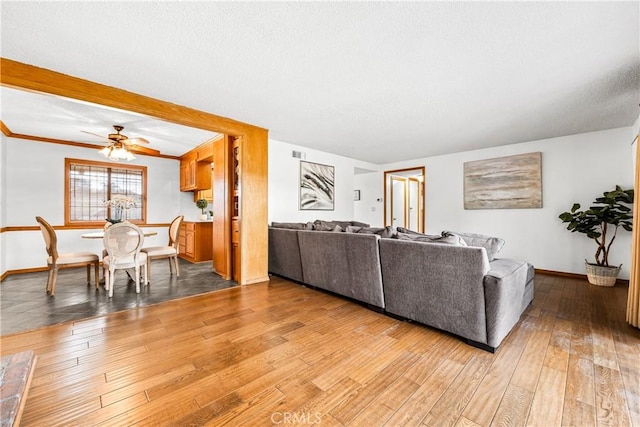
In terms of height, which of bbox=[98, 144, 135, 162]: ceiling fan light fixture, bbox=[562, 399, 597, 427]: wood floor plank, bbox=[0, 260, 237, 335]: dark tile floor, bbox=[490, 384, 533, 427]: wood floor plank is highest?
bbox=[98, 144, 135, 162]: ceiling fan light fixture

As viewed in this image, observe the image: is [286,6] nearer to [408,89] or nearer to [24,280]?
[408,89]

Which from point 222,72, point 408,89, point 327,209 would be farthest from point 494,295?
point 327,209

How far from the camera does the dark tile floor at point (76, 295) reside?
2.59 meters

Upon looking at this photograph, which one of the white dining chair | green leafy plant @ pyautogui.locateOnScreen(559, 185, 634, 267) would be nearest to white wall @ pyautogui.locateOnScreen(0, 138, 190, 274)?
the white dining chair

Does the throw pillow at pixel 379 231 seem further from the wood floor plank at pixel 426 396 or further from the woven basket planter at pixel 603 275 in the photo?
the woven basket planter at pixel 603 275

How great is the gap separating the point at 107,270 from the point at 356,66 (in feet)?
13.1

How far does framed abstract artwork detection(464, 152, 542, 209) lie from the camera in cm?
455

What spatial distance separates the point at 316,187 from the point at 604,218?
4659mm

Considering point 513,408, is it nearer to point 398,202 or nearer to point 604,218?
point 604,218

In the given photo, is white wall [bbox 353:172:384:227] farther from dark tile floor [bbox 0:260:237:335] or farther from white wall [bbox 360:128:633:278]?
dark tile floor [bbox 0:260:237:335]

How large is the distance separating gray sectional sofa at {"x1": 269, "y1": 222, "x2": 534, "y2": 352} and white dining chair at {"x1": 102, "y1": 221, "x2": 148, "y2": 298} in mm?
2402

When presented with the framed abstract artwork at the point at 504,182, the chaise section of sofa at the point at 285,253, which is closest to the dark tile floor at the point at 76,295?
the chaise section of sofa at the point at 285,253

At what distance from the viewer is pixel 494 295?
6.34 ft

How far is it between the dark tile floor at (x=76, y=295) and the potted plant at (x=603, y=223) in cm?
545
